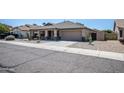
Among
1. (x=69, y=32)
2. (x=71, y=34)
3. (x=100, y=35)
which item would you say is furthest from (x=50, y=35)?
(x=100, y=35)

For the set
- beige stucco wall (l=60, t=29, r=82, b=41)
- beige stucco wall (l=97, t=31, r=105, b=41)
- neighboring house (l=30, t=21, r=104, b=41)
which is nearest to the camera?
neighboring house (l=30, t=21, r=104, b=41)

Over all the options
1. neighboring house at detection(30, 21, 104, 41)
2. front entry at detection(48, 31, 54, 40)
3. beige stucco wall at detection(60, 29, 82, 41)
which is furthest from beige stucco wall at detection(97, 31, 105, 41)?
front entry at detection(48, 31, 54, 40)

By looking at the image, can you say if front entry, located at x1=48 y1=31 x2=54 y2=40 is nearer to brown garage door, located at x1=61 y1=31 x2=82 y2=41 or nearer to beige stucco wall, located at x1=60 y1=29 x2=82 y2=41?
beige stucco wall, located at x1=60 y1=29 x2=82 y2=41

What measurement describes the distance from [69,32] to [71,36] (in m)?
0.89

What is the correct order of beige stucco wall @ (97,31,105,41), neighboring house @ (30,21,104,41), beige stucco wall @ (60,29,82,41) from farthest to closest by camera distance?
beige stucco wall @ (97,31,105,41), beige stucco wall @ (60,29,82,41), neighboring house @ (30,21,104,41)

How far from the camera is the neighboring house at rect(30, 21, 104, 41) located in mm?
24062

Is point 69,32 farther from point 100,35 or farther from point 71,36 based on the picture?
point 100,35

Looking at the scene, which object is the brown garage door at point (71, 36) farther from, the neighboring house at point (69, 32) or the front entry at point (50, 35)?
the front entry at point (50, 35)

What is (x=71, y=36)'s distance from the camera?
81.4ft

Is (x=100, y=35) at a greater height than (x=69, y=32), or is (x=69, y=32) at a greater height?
(x=69, y=32)

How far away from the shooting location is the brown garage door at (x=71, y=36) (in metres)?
24.2
